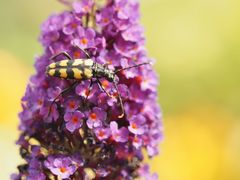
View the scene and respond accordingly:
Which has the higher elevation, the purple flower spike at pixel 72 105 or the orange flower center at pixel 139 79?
the orange flower center at pixel 139 79

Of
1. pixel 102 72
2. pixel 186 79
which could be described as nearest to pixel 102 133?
pixel 102 72

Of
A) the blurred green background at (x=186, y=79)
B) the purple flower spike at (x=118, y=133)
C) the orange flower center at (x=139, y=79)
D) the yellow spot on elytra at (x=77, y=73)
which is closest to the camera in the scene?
the yellow spot on elytra at (x=77, y=73)

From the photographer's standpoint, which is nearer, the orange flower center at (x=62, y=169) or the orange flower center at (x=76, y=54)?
the orange flower center at (x=62, y=169)

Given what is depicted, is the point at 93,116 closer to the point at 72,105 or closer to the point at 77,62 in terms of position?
the point at 72,105

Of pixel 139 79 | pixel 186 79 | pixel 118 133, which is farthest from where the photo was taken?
pixel 186 79

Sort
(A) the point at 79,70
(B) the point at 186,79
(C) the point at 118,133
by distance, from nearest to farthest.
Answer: (A) the point at 79,70
(C) the point at 118,133
(B) the point at 186,79

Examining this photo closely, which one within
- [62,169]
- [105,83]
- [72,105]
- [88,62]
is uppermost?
[88,62]

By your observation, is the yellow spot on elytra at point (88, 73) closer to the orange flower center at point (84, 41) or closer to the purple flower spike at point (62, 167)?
the orange flower center at point (84, 41)

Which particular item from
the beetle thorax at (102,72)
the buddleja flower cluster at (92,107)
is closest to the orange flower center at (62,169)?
the buddleja flower cluster at (92,107)
